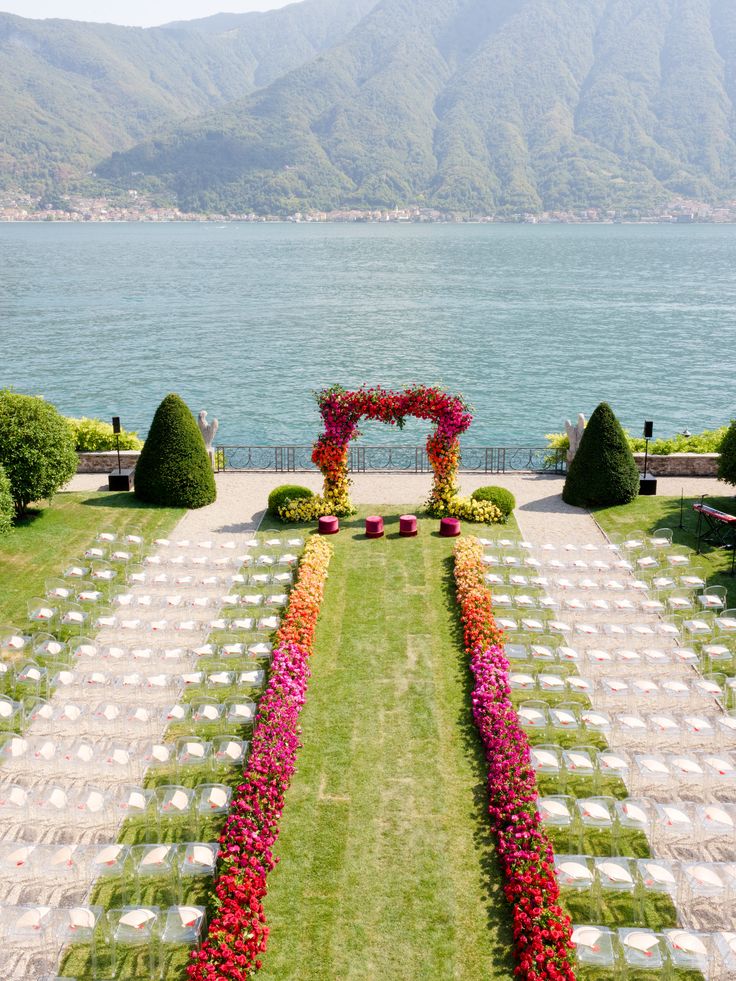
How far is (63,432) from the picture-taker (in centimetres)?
2716

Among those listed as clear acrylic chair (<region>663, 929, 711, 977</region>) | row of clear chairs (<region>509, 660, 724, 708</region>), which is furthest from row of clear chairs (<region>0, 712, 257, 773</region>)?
clear acrylic chair (<region>663, 929, 711, 977</region>)

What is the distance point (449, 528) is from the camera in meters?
26.2

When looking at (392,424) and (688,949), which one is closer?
(688,949)

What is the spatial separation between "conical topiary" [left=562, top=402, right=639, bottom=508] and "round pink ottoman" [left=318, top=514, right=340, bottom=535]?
7573 millimetres

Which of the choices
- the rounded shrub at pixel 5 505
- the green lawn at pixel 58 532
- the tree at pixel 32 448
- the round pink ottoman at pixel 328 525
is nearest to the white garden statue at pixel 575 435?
the round pink ottoman at pixel 328 525

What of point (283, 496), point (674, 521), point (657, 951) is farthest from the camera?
point (283, 496)

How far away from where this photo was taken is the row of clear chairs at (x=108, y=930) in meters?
11.1

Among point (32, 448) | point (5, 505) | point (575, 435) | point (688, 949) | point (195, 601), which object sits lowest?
point (688, 949)

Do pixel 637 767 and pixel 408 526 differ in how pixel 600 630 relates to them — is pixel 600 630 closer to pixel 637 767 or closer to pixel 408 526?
pixel 637 767

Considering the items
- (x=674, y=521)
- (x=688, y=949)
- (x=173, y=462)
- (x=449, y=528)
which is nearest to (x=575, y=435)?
(x=674, y=521)

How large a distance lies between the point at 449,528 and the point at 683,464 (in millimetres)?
9989

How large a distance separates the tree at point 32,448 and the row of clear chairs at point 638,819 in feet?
58.1

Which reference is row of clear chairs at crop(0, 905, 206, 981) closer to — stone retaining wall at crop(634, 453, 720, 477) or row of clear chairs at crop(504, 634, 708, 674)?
row of clear chairs at crop(504, 634, 708, 674)

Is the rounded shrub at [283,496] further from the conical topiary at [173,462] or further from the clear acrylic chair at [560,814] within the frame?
the clear acrylic chair at [560,814]
